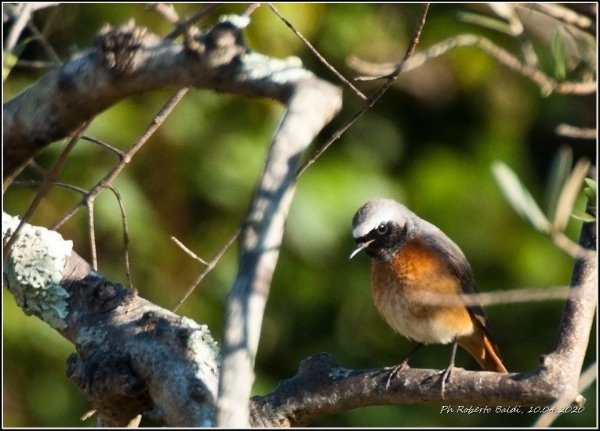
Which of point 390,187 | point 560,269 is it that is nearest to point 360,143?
point 390,187

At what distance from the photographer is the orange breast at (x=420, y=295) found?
170 inches

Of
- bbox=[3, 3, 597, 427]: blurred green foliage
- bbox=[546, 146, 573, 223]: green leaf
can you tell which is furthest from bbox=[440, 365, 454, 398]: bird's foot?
bbox=[3, 3, 597, 427]: blurred green foliage

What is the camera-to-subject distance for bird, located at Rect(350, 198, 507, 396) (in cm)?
435

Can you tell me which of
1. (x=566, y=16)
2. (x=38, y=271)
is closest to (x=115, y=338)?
(x=38, y=271)

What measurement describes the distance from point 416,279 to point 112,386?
2.05 meters

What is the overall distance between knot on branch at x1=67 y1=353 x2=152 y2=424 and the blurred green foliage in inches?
137

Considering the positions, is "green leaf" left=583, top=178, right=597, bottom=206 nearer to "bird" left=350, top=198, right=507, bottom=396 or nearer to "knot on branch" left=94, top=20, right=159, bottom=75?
"knot on branch" left=94, top=20, right=159, bottom=75

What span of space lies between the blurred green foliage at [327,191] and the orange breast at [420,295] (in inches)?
76.4

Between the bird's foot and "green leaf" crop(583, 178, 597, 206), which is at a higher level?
"green leaf" crop(583, 178, 597, 206)

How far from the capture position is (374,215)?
4.50 metres

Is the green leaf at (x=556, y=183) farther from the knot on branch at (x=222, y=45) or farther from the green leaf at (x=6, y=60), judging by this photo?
the green leaf at (x=6, y=60)

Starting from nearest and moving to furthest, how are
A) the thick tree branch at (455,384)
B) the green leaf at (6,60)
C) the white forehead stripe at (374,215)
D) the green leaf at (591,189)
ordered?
the green leaf at (6,60) < the green leaf at (591,189) < the thick tree branch at (455,384) < the white forehead stripe at (374,215)

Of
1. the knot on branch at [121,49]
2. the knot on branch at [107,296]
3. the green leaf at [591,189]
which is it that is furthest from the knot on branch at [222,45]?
the knot on branch at [107,296]

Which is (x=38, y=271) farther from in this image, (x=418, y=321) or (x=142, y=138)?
(x=418, y=321)
